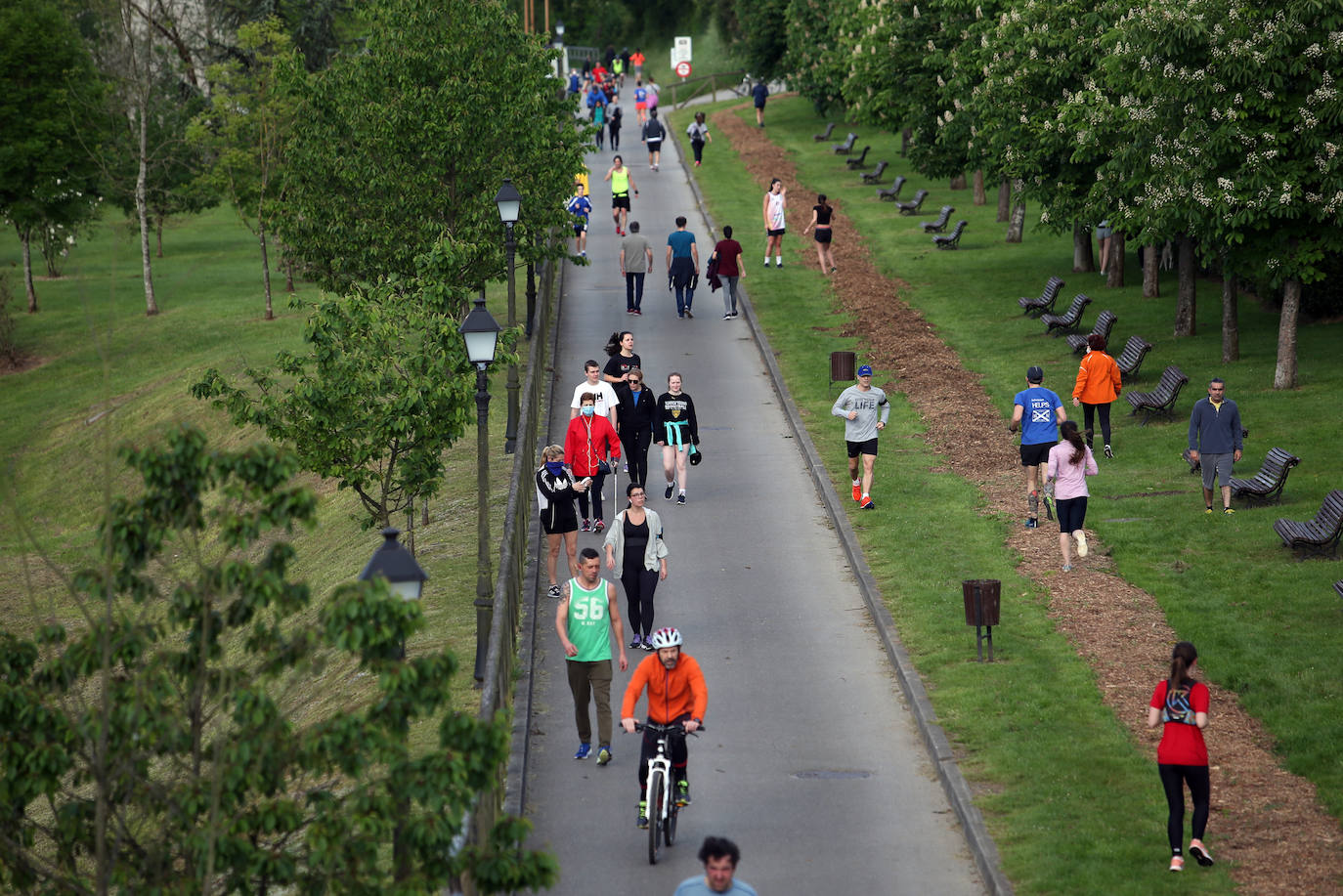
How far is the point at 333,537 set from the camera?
85.1ft

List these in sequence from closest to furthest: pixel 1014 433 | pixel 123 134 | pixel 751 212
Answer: pixel 1014 433 → pixel 751 212 → pixel 123 134

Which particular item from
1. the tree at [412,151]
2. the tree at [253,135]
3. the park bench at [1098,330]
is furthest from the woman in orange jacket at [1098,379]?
the tree at [253,135]

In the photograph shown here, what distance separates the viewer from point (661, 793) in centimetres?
1159

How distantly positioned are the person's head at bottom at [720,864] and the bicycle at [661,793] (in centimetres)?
284

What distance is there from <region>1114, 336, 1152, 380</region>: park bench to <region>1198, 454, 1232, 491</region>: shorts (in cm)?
679

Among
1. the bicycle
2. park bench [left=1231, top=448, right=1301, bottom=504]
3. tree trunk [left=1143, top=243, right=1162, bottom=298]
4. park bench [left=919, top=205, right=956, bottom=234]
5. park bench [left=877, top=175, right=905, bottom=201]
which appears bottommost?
the bicycle

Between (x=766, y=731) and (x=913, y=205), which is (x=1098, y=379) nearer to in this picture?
(x=766, y=731)

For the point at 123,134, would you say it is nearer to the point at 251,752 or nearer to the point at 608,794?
the point at 608,794

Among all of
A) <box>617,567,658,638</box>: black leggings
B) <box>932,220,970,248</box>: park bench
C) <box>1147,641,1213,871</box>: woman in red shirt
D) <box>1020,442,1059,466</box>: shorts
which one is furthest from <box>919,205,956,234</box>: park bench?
<box>1147,641,1213,871</box>: woman in red shirt

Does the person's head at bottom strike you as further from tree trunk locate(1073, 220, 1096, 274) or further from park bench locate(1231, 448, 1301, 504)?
tree trunk locate(1073, 220, 1096, 274)

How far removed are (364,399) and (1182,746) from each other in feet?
36.2

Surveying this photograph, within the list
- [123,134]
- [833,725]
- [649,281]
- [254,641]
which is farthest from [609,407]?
[123,134]

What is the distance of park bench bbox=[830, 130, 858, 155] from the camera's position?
2232 inches

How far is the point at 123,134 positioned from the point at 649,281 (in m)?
24.6
